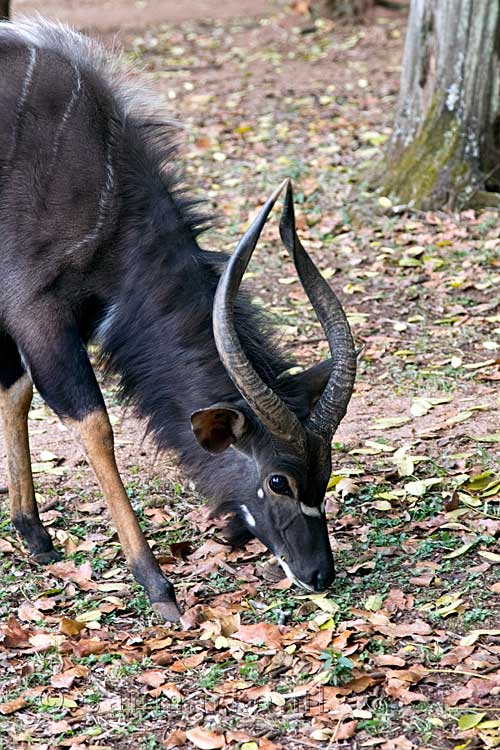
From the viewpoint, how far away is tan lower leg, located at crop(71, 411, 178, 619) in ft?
19.0

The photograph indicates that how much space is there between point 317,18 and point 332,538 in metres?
14.2

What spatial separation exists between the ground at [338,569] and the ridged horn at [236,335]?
107 centimetres

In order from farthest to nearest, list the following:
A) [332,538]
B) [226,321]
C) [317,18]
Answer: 1. [317,18]
2. [332,538]
3. [226,321]

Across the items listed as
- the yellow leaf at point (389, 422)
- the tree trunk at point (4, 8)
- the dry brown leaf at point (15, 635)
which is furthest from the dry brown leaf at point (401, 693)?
the tree trunk at point (4, 8)

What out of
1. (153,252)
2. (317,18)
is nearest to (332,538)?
(153,252)

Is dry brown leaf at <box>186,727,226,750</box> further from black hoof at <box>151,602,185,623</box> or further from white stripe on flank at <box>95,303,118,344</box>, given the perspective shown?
white stripe on flank at <box>95,303,118,344</box>

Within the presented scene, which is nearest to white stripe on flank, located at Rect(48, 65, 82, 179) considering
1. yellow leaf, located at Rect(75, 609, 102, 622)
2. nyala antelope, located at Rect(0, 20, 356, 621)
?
nyala antelope, located at Rect(0, 20, 356, 621)

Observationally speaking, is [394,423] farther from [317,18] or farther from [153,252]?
[317,18]

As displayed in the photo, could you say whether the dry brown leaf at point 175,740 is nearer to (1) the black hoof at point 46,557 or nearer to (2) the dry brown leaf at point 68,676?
(2) the dry brown leaf at point 68,676

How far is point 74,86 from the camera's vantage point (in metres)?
5.95

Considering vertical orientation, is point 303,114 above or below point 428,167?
below

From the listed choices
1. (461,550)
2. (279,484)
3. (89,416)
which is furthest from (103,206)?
(461,550)

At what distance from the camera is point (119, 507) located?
586cm

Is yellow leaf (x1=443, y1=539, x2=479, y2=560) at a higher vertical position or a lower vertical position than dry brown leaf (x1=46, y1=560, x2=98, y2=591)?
higher
